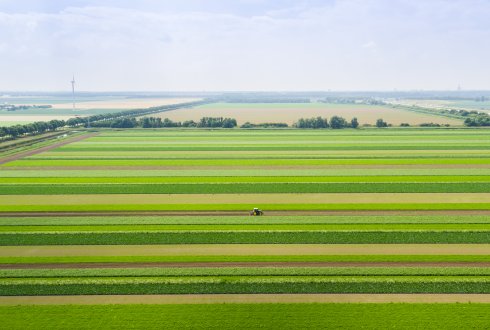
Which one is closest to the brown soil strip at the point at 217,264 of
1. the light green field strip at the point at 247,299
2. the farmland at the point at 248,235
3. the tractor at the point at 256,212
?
the farmland at the point at 248,235

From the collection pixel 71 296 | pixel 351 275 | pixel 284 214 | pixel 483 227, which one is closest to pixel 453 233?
pixel 483 227

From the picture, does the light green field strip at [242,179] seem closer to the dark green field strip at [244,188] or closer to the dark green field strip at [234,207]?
the dark green field strip at [244,188]

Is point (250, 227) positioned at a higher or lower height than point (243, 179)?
lower

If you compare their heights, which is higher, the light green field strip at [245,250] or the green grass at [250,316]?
the light green field strip at [245,250]

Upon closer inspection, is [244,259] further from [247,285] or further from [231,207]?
[231,207]

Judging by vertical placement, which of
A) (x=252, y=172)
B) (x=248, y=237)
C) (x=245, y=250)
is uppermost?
(x=252, y=172)

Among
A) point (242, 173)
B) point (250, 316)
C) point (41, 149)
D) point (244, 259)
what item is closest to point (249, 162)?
point (242, 173)
